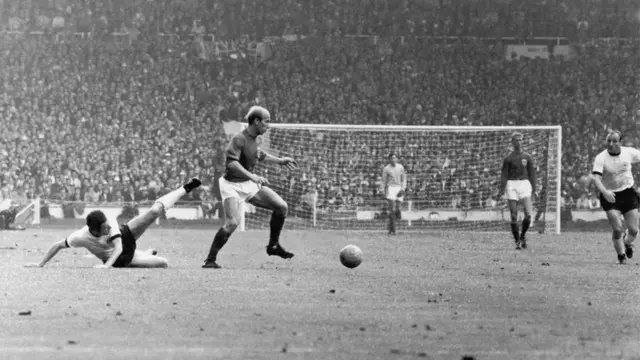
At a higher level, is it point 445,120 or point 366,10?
point 366,10

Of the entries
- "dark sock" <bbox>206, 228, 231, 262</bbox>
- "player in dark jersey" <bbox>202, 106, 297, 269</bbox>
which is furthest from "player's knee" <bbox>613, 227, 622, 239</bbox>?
"dark sock" <bbox>206, 228, 231, 262</bbox>

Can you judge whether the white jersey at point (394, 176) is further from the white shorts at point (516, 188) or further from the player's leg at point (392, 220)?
the white shorts at point (516, 188)

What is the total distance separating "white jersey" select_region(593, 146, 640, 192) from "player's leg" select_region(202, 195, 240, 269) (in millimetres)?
5652

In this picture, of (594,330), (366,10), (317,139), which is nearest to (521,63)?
(366,10)

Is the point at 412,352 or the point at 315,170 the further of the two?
the point at 315,170

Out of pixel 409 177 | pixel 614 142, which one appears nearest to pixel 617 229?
pixel 614 142

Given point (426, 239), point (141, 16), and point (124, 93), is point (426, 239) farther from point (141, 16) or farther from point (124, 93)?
point (141, 16)

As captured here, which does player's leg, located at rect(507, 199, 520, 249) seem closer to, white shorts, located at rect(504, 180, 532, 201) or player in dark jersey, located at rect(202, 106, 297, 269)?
white shorts, located at rect(504, 180, 532, 201)

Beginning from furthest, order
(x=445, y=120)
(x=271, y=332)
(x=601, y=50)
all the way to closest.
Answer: (x=601, y=50)
(x=445, y=120)
(x=271, y=332)

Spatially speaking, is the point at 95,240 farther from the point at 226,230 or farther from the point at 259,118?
the point at 259,118

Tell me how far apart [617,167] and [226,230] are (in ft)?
20.5

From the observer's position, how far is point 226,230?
1705cm

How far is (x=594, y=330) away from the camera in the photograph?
960 cm

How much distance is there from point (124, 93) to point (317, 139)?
11.4 m
